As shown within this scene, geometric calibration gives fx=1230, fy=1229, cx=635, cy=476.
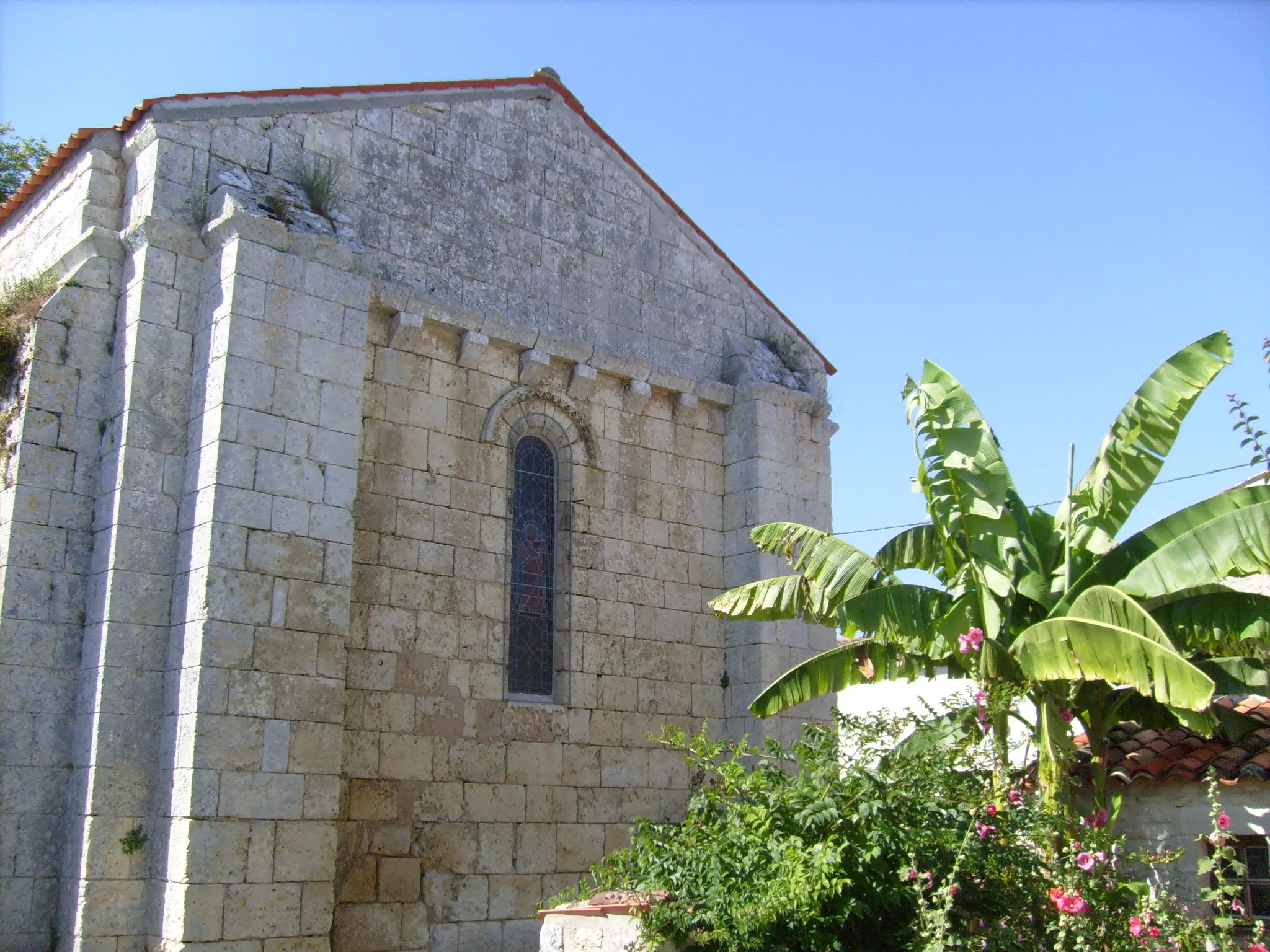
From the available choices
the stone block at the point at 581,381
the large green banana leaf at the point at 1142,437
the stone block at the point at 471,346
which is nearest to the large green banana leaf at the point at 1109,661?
the large green banana leaf at the point at 1142,437

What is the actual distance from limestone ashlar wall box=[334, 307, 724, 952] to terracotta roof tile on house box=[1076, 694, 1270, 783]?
3.65 meters

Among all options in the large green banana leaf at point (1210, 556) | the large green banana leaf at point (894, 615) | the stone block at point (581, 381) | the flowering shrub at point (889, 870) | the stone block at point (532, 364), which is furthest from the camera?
the stone block at point (581, 381)

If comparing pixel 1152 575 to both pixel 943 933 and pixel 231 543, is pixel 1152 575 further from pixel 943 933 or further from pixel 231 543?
pixel 231 543

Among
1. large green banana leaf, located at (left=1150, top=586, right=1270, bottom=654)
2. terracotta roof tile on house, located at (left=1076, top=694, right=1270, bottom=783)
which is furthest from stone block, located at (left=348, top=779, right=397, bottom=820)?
large green banana leaf, located at (left=1150, top=586, right=1270, bottom=654)

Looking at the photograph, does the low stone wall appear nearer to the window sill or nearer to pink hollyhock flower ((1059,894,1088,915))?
pink hollyhock flower ((1059,894,1088,915))

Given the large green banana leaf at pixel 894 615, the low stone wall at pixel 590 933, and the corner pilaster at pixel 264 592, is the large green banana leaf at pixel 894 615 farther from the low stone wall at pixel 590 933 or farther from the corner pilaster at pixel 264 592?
the corner pilaster at pixel 264 592

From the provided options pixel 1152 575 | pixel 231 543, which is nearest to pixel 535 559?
pixel 231 543

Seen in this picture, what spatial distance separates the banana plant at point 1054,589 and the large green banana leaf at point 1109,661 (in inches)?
0.5

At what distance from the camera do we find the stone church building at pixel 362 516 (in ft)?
27.7

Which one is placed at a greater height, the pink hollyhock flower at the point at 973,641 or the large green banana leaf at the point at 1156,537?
the large green banana leaf at the point at 1156,537

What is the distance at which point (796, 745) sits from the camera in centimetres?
768

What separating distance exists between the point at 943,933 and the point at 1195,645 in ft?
12.4

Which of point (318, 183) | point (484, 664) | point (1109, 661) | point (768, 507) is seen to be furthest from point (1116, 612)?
point (318, 183)

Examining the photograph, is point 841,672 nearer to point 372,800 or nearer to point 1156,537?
point 1156,537
